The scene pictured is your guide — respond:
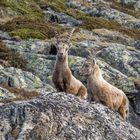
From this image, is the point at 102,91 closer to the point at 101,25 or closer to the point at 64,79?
the point at 64,79

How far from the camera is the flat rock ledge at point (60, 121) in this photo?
43.6 ft

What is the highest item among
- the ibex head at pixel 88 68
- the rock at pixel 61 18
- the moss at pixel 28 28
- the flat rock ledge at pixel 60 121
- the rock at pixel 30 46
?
the ibex head at pixel 88 68

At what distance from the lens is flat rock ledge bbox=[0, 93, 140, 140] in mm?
13289

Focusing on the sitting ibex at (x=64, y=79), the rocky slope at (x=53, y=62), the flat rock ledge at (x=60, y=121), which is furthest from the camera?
the sitting ibex at (x=64, y=79)

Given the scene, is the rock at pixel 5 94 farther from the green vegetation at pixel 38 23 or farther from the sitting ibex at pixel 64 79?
the green vegetation at pixel 38 23

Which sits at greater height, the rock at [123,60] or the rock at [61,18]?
the rock at [123,60]

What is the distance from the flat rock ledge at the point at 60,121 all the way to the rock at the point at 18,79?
377 inches

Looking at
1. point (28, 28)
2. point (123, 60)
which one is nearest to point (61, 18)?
point (28, 28)

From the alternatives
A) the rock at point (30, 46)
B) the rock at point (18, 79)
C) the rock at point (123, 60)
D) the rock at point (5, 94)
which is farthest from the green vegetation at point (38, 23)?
the rock at point (5, 94)

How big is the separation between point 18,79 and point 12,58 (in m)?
5.11

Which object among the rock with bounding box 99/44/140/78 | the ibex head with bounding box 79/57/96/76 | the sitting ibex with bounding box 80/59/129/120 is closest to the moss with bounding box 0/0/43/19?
the rock with bounding box 99/44/140/78

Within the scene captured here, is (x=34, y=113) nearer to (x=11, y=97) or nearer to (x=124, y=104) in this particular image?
(x=124, y=104)

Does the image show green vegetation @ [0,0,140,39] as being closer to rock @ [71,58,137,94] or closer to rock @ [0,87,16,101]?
rock @ [71,58,137,94]

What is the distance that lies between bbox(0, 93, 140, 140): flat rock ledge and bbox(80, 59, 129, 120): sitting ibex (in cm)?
63
